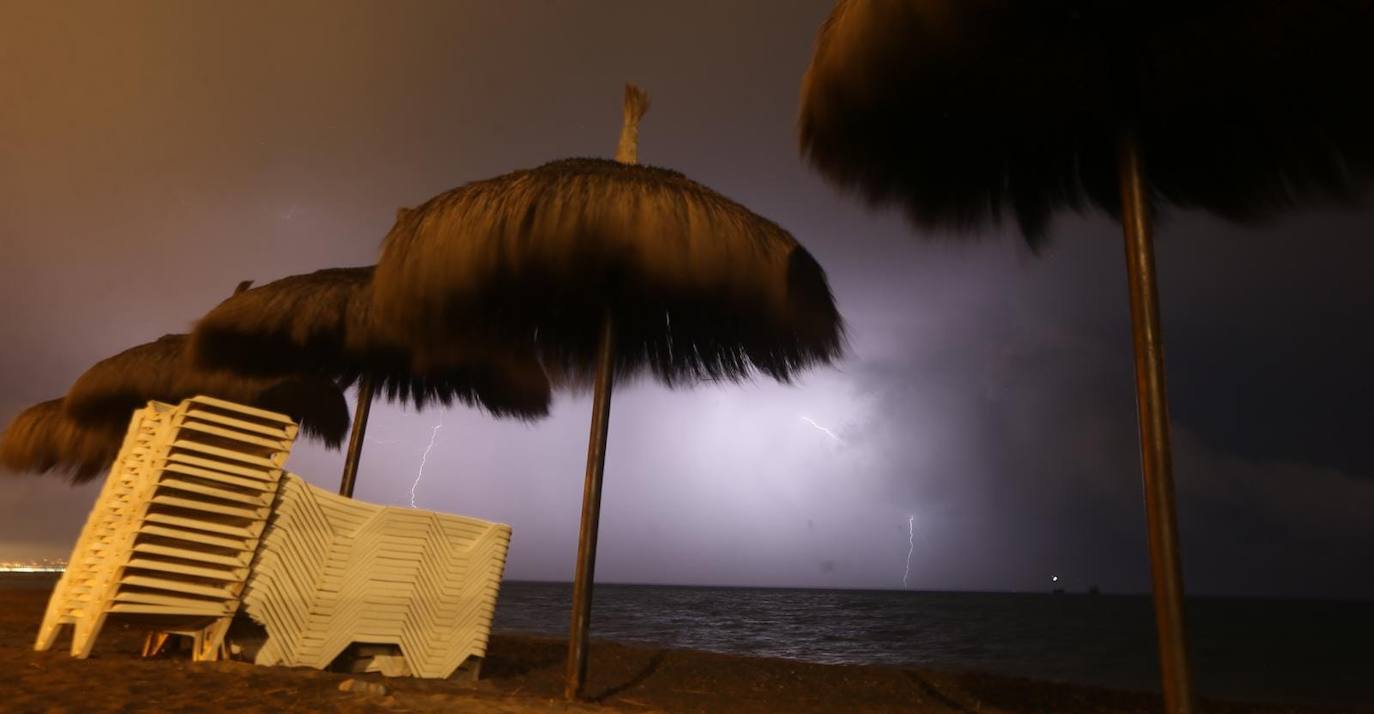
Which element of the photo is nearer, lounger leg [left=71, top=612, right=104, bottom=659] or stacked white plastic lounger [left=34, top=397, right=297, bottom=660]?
lounger leg [left=71, top=612, right=104, bottom=659]

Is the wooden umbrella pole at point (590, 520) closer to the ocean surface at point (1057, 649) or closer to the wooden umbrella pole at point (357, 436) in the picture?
the wooden umbrella pole at point (357, 436)

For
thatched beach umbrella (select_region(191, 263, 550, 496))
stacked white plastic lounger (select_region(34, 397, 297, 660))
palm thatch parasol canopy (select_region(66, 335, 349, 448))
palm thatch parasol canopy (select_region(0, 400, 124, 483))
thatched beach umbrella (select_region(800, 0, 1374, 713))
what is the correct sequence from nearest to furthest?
1. thatched beach umbrella (select_region(800, 0, 1374, 713))
2. stacked white plastic lounger (select_region(34, 397, 297, 660))
3. thatched beach umbrella (select_region(191, 263, 550, 496))
4. palm thatch parasol canopy (select_region(66, 335, 349, 448))
5. palm thatch parasol canopy (select_region(0, 400, 124, 483))

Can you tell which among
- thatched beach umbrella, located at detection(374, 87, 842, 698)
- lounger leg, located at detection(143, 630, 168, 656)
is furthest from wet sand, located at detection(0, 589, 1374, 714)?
thatched beach umbrella, located at detection(374, 87, 842, 698)

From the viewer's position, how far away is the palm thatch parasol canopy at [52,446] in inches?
491

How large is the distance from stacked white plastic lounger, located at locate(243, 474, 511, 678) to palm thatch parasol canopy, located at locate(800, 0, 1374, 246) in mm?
3992

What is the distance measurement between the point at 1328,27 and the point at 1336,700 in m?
18.4

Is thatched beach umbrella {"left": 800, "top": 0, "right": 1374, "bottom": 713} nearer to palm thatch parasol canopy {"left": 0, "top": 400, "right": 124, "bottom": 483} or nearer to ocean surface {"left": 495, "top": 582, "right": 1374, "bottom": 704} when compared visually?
palm thatch parasol canopy {"left": 0, "top": 400, "right": 124, "bottom": 483}

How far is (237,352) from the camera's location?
8352 mm

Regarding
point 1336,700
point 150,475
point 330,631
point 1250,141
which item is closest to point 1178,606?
point 1250,141

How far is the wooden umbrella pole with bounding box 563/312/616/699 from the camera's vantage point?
5.12 m

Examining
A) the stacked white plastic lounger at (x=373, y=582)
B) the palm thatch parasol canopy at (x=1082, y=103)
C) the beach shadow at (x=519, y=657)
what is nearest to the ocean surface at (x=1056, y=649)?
the beach shadow at (x=519, y=657)

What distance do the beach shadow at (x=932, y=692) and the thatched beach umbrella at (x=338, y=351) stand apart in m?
4.83

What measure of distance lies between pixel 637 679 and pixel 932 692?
111 inches

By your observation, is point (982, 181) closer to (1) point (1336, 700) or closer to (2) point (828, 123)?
(2) point (828, 123)
